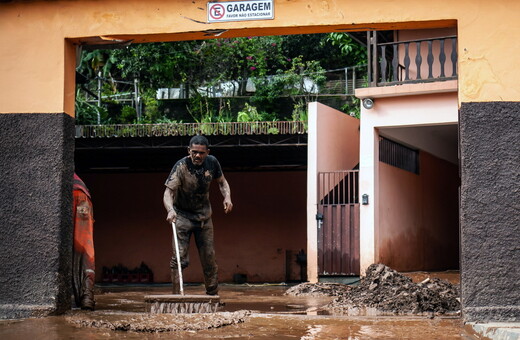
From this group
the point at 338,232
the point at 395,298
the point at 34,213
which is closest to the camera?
the point at 34,213

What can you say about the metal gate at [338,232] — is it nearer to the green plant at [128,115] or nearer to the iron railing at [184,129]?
the iron railing at [184,129]

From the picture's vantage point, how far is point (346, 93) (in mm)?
24891

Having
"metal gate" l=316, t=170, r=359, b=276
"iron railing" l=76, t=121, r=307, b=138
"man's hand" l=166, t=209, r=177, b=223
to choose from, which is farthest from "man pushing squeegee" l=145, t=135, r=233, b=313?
"iron railing" l=76, t=121, r=307, b=138

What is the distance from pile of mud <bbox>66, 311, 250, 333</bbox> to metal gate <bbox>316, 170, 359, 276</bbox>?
8119mm

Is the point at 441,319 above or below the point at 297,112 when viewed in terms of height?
below

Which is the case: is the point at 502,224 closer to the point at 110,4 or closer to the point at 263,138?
the point at 110,4

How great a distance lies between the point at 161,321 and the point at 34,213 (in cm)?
186

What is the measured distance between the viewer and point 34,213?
770 centimetres

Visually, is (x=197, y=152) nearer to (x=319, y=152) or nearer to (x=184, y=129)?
(x=319, y=152)

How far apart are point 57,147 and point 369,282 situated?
4.42m

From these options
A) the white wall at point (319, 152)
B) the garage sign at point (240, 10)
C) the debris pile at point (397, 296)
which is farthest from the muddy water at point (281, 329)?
the white wall at point (319, 152)

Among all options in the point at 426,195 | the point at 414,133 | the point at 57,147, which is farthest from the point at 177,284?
the point at 426,195

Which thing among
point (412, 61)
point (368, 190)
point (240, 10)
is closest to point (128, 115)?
point (412, 61)

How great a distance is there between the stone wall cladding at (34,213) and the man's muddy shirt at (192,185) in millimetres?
1477
